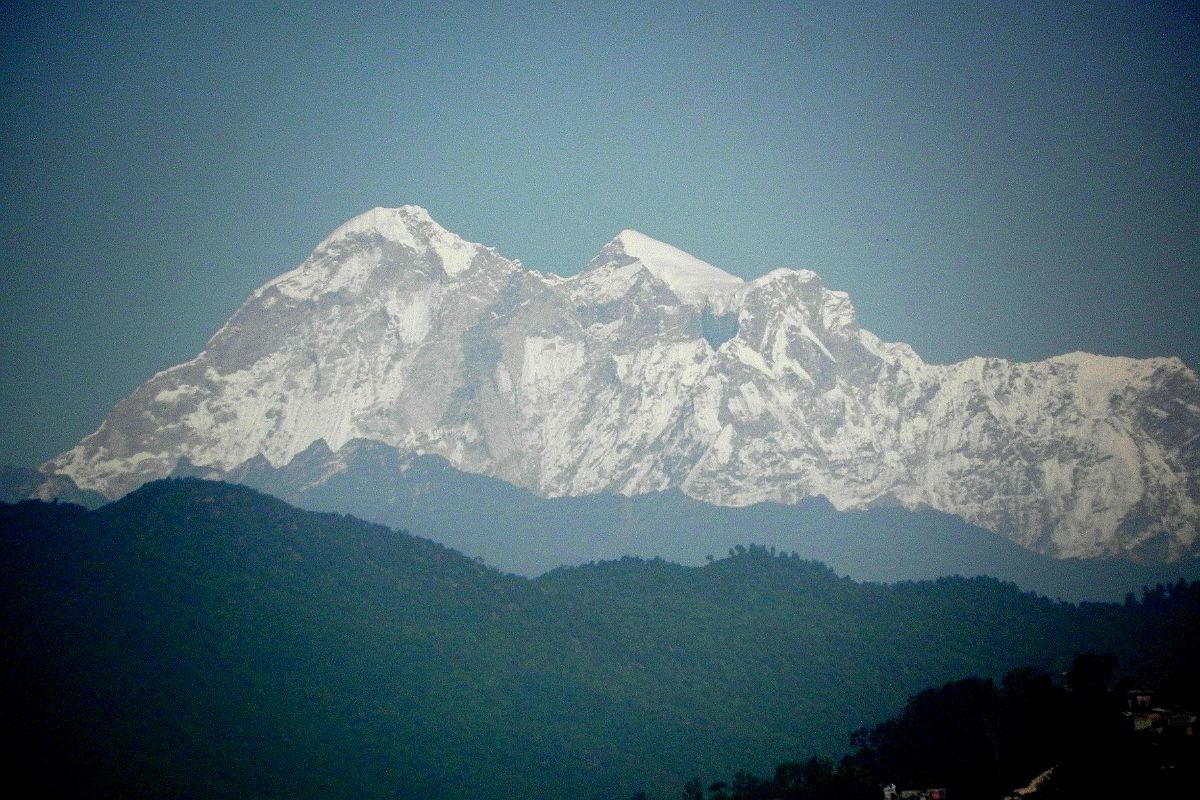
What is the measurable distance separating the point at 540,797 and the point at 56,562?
52.9 meters

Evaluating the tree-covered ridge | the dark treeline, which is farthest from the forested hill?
the tree-covered ridge

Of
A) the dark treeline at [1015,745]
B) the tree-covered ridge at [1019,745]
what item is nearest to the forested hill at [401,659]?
the dark treeline at [1015,745]

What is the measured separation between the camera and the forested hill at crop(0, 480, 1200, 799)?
132 m

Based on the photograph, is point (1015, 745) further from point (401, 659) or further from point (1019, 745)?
point (401, 659)

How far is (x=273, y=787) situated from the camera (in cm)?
12875

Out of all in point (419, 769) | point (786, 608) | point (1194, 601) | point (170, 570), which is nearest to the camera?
point (419, 769)

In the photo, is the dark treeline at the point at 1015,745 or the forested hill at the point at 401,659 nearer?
the dark treeline at the point at 1015,745

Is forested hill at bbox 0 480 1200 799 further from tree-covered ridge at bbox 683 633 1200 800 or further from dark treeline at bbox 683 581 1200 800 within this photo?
tree-covered ridge at bbox 683 633 1200 800

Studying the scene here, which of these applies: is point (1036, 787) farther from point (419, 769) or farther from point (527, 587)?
point (527, 587)

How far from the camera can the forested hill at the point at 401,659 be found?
132 metres

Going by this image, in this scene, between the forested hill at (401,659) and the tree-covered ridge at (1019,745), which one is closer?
the tree-covered ridge at (1019,745)

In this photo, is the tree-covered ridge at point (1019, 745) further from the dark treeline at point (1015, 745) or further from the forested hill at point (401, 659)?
the forested hill at point (401, 659)

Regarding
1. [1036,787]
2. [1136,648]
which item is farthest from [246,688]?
[1136,648]

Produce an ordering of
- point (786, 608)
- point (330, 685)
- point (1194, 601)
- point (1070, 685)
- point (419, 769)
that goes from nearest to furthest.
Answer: point (1070, 685) → point (419, 769) → point (330, 685) → point (1194, 601) → point (786, 608)
